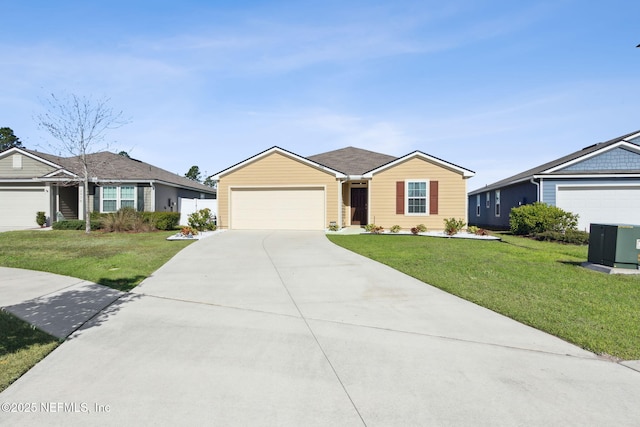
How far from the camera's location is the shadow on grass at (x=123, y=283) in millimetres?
6984

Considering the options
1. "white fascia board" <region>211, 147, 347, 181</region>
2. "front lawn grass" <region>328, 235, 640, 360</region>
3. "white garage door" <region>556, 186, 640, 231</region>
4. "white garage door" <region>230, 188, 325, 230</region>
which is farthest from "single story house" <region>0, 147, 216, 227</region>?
"white garage door" <region>556, 186, 640, 231</region>

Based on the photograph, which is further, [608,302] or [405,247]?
[405,247]

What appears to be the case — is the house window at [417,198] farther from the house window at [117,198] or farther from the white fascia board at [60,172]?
the white fascia board at [60,172]

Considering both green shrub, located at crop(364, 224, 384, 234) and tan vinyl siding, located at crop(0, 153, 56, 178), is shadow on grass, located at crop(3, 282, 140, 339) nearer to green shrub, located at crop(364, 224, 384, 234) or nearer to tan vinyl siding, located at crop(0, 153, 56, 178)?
green shrub, located at crop(364, 224, 384, 234)

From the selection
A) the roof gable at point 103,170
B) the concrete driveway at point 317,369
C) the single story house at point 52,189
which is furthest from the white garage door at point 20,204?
the concrete driveway at point 317,369

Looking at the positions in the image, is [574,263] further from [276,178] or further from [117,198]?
[117,198]

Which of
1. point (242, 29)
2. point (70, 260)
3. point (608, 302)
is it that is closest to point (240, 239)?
point (70, 260)

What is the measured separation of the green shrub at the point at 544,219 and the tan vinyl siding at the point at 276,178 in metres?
9.10

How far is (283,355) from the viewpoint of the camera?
4.02 meters

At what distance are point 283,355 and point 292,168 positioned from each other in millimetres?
16121

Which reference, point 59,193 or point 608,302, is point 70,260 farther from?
point 59,193

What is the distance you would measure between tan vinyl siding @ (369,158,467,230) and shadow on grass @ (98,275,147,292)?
45.6 feet

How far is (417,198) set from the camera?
766 inches

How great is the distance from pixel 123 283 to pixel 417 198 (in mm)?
15312
